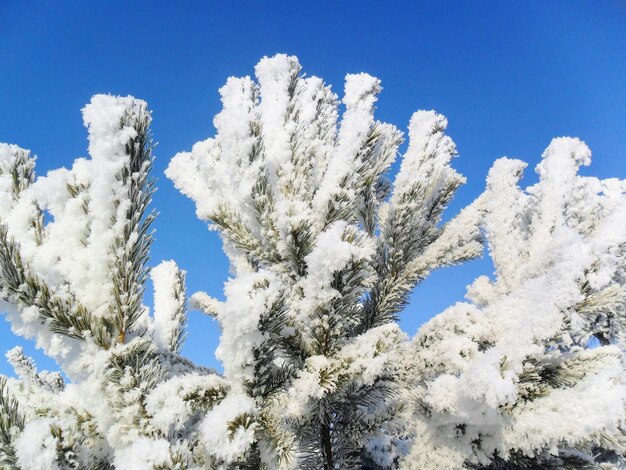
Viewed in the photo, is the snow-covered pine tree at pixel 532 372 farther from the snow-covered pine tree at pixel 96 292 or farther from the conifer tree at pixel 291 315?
the snow-covered pine tree at pixel 96 292

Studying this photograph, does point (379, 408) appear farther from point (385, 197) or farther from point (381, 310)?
point (385, 197)

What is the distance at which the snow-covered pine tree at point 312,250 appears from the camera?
140cm

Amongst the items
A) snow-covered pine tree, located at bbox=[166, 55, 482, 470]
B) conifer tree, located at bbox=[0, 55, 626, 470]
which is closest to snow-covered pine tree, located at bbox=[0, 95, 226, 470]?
conifer tree, located at bbox=[0, 55, 626, 470]

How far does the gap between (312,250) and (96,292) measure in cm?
100

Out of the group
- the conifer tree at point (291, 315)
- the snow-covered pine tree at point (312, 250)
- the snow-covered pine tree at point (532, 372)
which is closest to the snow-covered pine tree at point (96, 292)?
the conifer tree at point (291, 315)

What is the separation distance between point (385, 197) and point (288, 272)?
115 cm

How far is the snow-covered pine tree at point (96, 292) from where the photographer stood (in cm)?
135

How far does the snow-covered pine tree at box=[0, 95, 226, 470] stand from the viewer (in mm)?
1354

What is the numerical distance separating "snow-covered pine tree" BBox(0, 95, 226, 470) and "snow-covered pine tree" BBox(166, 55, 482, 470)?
0.87 ft

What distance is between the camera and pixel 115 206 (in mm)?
1447

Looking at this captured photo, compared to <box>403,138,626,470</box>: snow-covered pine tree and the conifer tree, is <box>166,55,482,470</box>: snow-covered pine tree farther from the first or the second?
<box>403,138,626,470</box>: snow-covered pine tree

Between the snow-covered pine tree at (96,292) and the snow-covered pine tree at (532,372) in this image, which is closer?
the snow-covered pine tree at (96,292)

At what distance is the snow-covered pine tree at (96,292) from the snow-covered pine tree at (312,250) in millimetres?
266

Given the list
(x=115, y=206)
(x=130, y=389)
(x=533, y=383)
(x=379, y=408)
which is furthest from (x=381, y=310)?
(x=115, y=206)
